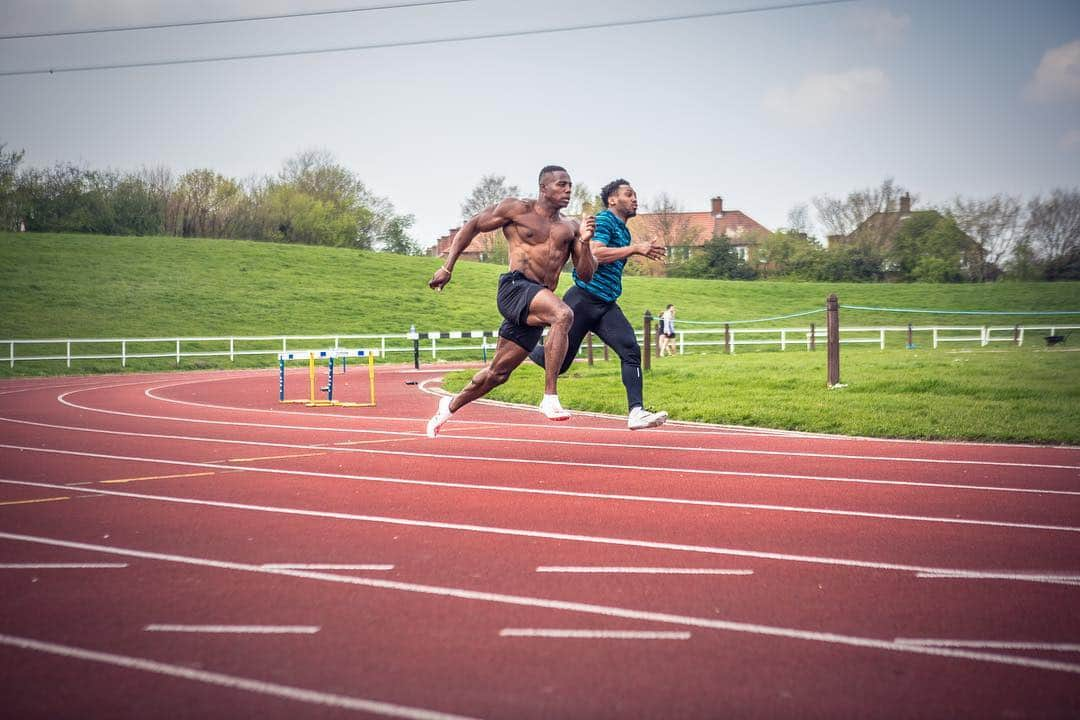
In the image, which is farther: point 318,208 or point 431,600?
point 318,208

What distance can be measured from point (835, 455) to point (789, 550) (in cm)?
402

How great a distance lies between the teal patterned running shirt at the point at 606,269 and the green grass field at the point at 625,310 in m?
3.38

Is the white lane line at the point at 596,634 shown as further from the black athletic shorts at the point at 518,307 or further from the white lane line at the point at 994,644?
the black athletic shorts at the point at 518,307

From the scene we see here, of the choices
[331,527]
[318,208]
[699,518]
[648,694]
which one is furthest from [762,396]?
[318,208]

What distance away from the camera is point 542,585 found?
442cm

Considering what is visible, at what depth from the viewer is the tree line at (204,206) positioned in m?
59.6

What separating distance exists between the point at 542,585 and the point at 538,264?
440 cm

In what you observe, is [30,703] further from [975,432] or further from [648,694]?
[975,432]

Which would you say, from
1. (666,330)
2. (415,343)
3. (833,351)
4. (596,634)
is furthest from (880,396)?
(415,343)

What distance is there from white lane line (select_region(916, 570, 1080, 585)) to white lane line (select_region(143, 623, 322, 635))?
8.83 ft

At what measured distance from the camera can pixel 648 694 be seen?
3.05 m

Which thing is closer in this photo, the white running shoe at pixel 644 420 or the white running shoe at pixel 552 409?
the white running shoe at pixel 552 409

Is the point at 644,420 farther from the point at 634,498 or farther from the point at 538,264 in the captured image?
the point at 634,498

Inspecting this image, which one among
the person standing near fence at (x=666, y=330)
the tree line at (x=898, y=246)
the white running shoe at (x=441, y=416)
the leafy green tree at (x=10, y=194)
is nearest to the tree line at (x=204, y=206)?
the leafy green tree at (x=10, y=194)
